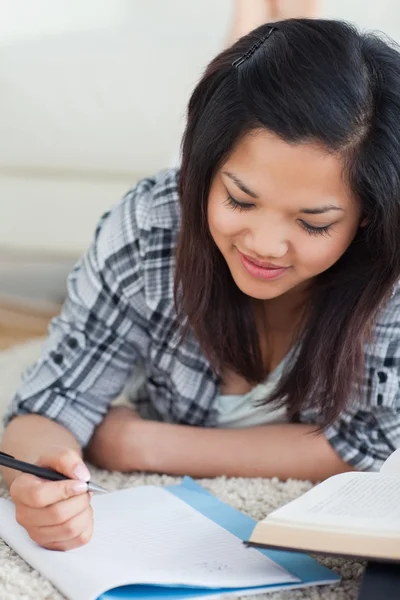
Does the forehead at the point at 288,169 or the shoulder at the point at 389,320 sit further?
the shoulder at the point at 389,320

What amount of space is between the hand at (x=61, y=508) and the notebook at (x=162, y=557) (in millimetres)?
14

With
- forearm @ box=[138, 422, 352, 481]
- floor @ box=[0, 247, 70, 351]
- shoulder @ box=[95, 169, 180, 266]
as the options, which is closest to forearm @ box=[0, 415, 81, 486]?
forearm @ box=[138, 422, 352, 481]

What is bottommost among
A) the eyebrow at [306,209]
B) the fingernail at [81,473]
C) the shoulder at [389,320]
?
the fingernail at [81,473]

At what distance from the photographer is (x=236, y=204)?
0.93 m

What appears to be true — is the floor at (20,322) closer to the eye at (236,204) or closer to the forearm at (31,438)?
the forearm at (31,438)

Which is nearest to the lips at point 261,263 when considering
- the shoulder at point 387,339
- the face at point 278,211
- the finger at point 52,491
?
the face at point 278,211

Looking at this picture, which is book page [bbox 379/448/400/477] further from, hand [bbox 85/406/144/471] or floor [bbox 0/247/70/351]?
floor [bbox 0/247/70/351]

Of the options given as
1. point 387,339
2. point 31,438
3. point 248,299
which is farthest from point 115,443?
point 387,339

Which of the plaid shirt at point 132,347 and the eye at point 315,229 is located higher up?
the eye at point 315,229

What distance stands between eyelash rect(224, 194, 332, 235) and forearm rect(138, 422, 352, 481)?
1.03 ft

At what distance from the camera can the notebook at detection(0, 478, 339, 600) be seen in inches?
31.2

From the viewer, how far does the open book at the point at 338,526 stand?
0.74 metres

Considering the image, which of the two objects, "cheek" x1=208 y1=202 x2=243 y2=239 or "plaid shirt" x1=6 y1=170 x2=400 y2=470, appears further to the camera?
"plaid shirt" x1=6 y1=170 x2=400 y2=470

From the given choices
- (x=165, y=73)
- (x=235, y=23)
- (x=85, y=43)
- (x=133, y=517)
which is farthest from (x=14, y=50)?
(x=133, y=517)
